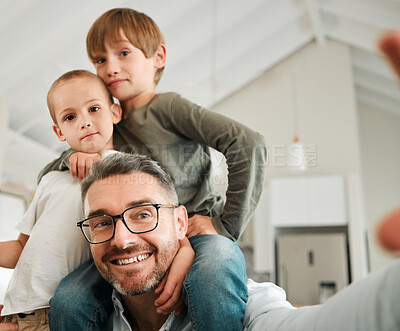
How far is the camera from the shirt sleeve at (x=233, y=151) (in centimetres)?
105

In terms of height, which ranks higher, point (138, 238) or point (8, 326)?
point (138, 238)

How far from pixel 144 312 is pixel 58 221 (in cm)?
27

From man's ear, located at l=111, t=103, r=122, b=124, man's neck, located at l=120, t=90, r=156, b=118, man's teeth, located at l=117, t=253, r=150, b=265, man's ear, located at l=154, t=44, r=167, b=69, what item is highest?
man's ear, located at l=154, t=44, r=167, b=69

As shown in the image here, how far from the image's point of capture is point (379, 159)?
276 inches

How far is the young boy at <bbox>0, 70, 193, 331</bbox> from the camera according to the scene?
0.96 m

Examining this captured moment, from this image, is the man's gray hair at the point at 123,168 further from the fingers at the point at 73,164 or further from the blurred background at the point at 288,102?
the blurred background at the point at 288,102

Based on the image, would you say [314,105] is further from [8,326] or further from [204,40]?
[8,326]

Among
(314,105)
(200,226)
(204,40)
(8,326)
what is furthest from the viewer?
(314,105)

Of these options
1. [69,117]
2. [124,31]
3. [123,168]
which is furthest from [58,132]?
[124,31]

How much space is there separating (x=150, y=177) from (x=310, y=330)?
1.68ft

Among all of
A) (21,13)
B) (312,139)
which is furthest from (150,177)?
(312,139)

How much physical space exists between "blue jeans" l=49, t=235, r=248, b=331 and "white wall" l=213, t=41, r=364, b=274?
5.01 metres

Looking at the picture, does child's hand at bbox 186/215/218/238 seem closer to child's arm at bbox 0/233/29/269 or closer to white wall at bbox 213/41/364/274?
child's arm at bbox 0/233/29/269

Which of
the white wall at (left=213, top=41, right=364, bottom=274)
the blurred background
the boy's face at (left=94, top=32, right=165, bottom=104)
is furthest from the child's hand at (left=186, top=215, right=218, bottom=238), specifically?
the white wall at (left=213, top=41, right=364, bottom=274)
